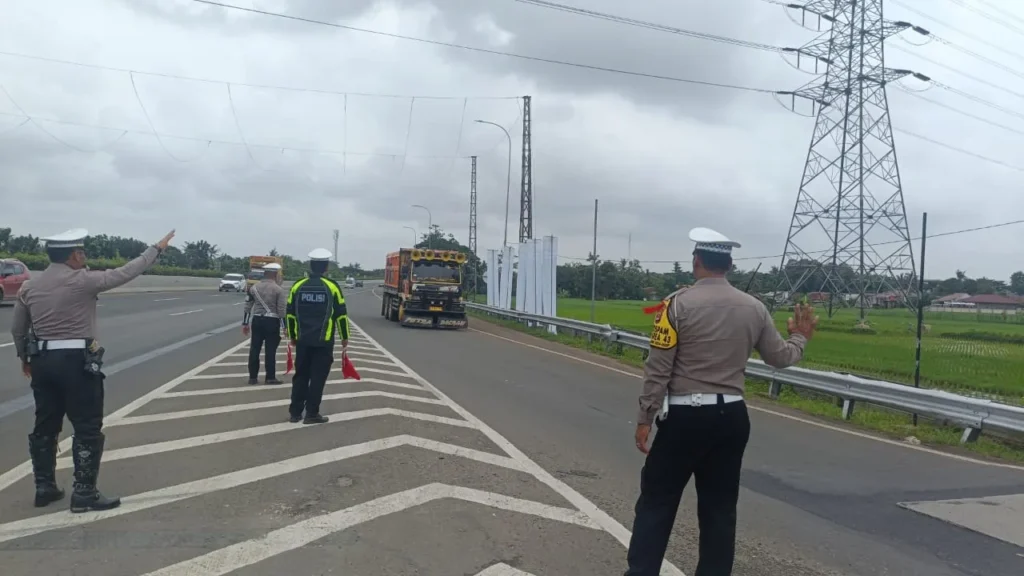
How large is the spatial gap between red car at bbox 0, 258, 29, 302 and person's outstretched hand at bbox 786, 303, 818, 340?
30.9 meters

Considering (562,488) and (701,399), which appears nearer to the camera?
(701,399)

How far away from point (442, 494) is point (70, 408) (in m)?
2.72

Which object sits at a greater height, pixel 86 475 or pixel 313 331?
pixel 313 331

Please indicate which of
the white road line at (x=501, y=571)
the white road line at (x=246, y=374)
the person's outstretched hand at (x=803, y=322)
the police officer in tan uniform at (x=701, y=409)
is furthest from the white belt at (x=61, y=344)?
the white road line at (x=246, y=374)

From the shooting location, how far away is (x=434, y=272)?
29.9 meters

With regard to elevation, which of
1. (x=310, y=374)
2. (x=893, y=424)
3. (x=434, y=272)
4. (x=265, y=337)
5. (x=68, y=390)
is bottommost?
(x=893, y=424)

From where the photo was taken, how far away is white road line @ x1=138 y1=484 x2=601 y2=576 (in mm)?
4699

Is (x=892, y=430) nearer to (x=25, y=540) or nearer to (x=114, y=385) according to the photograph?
(x=25, y=540)

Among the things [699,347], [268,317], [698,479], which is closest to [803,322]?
[699,347]

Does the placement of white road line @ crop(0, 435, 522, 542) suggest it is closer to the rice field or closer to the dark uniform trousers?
the dark uniform trousers

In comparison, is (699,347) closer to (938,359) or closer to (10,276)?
(938,359)

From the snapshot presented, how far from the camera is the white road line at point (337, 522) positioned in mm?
4699

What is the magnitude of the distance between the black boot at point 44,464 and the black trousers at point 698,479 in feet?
13.7

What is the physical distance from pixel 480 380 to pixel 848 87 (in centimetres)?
2805
